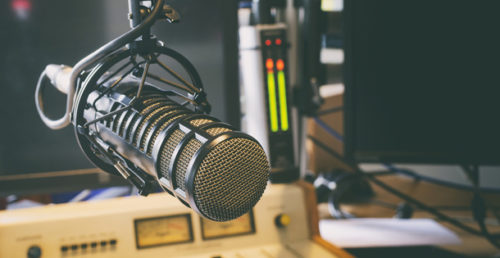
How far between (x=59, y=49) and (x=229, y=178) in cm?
62

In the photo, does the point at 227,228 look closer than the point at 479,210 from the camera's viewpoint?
Yes

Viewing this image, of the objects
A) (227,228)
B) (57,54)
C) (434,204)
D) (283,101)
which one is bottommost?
(434,204)

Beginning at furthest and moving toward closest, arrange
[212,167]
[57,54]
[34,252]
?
[57,54], [34,252], [212,167]

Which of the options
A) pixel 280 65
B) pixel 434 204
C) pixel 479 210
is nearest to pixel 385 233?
pixel 479 210

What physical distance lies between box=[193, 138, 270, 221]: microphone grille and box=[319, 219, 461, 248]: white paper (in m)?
0.62

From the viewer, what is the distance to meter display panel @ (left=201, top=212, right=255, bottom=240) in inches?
31.0

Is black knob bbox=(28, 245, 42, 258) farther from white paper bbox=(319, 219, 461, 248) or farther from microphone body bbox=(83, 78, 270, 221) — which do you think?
white paper bbox=(319, 219, 461, 248)

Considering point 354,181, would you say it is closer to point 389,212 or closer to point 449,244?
point 389,212

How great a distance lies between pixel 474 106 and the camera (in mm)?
876

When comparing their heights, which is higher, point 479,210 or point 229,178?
point 229,178

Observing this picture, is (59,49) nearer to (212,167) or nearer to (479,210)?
(212,167)

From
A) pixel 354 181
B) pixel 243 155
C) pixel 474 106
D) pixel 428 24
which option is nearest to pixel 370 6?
pixel 428 24

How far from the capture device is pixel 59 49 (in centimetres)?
79

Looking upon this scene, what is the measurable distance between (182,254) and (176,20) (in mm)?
500
